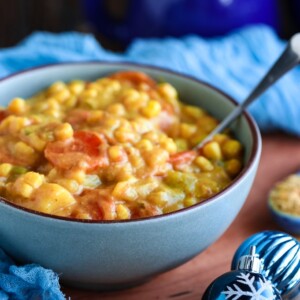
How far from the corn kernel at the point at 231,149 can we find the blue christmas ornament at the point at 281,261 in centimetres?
29

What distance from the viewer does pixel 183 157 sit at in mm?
1549

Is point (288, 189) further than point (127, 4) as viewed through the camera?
No

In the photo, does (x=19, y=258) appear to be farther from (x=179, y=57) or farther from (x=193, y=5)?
(x=193, y=5)

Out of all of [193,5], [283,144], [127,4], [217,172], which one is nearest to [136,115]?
[217,172]

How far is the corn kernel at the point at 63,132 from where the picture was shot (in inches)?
57.8

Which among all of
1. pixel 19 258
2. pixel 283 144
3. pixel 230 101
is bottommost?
pixel 283 144

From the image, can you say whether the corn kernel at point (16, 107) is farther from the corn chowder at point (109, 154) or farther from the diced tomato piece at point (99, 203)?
the diced tomato piece at point (99, 203)

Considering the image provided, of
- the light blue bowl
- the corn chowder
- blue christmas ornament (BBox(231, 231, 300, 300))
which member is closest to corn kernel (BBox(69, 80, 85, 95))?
the corn chowder

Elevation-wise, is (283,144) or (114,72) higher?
(114,72)

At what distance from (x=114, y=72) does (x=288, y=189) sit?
645 millimetres

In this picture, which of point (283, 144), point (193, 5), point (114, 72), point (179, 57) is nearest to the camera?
point (114, 72)

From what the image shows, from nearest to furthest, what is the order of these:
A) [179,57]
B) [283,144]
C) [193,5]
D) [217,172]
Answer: [217,172] < [283,144] < [179,57] < [193,5]

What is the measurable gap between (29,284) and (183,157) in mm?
502

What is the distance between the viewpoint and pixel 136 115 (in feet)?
5.39
